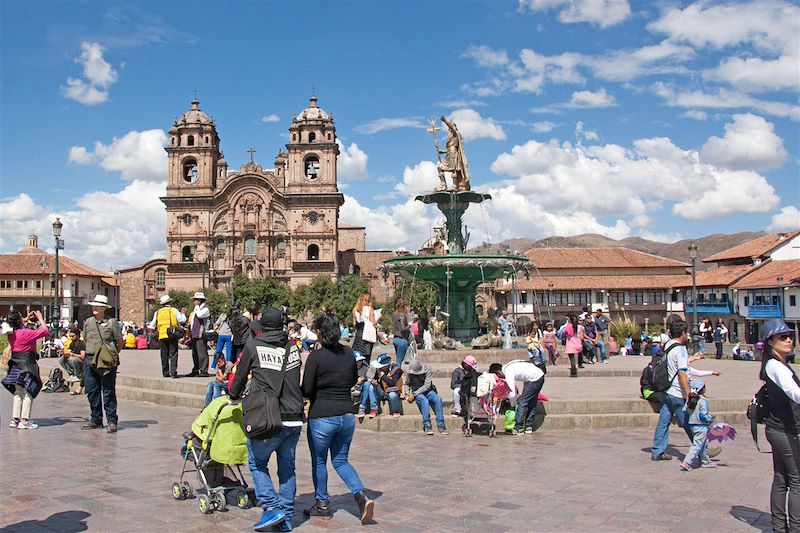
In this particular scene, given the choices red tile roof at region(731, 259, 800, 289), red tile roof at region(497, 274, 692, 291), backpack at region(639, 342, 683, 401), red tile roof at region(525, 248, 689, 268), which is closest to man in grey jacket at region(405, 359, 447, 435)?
backpack at region(639, 342, 683, 401)

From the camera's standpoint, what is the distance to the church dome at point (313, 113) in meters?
73.9

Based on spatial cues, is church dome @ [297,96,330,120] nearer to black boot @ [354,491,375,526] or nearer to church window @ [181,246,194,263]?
church window @ [181,246,194,263]

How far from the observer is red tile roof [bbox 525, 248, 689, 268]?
6694 cm

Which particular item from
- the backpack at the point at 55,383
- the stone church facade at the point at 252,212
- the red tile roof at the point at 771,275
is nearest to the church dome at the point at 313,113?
the stone church facade at the point at 252,212

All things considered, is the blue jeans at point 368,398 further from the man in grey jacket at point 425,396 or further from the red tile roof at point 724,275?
the red tile roof at point 724,275

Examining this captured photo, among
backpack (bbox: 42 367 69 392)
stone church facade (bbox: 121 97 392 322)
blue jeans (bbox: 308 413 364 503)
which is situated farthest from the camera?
stone church facade (bbox: 121 97 392 322)

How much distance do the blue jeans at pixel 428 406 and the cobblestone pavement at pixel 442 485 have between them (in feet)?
1.01

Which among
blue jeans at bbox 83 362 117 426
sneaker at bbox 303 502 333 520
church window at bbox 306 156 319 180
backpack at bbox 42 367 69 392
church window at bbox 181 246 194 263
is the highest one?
church window at bbox 306 156 319 180

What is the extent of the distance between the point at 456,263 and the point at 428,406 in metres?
7.86

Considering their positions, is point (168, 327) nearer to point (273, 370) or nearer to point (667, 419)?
point (273, 370)

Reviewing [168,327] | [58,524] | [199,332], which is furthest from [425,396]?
[168,327]

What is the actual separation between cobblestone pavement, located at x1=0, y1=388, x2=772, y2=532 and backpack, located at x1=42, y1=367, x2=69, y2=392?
5.11m

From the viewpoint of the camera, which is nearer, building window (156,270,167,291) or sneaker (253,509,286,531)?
sneaker (253,509,286,531)

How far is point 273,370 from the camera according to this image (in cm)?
546
